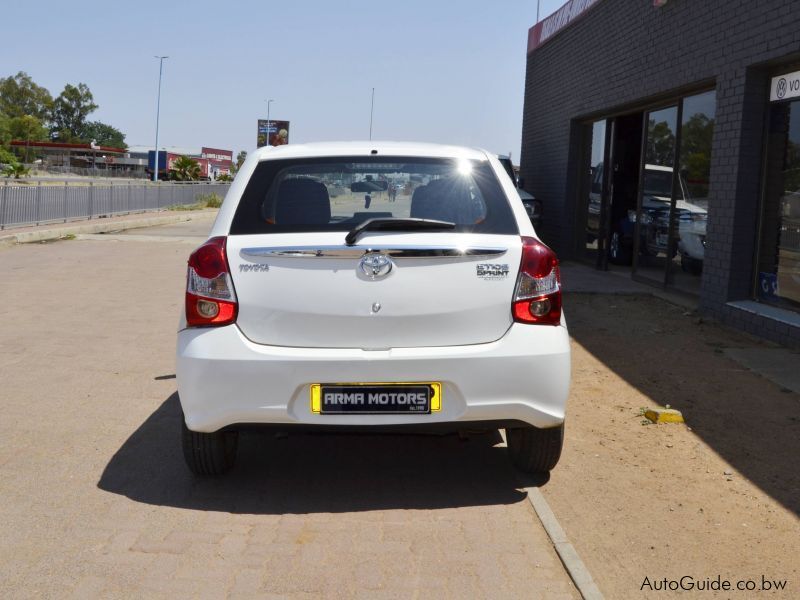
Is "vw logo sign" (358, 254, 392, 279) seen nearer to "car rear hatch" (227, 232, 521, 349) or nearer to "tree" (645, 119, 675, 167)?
"car rear hatch" (227, 232, 521, 349)

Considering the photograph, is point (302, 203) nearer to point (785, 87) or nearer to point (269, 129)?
point (785, 87)

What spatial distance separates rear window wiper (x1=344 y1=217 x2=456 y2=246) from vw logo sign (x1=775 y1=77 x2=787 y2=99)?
6.21 m

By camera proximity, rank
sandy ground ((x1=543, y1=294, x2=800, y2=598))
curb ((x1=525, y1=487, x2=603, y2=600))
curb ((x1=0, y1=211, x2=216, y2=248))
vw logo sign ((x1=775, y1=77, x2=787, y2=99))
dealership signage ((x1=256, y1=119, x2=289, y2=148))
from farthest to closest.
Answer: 1. dealership signage ((x1=256, y1=119, x2=289, y2=148))
2. curb ((x1=0, y1=211, x2=216, y2=248))
3. vw logo sign ((x1=775, y1=77, x2=787, y2=99))
4. sandy ground ((x1=543, y1=294, x2=800, y2=598))
5. curb ((x1=525, y1=487, x2=603, y2=600))

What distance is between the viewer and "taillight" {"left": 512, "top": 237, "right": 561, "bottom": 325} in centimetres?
451

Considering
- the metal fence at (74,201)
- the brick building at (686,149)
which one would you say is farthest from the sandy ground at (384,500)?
the metal fence at (74,201)

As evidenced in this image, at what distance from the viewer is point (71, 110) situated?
139 metres

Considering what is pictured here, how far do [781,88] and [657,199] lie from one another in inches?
155

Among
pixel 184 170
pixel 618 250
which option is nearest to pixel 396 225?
pixel 618 250

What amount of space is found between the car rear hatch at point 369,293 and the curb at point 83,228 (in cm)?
1622

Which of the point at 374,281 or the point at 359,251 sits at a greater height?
the point at 359,251

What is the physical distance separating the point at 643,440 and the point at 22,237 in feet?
56.8

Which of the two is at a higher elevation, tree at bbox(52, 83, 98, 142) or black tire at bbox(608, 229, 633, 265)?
tree at bbox(52, 83, 98, 142)

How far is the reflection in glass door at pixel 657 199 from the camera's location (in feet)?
42.3

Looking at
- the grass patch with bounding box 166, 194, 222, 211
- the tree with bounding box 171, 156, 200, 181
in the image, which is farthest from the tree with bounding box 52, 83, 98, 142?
the grass patch with bounding box 166, 194, 222, 211
